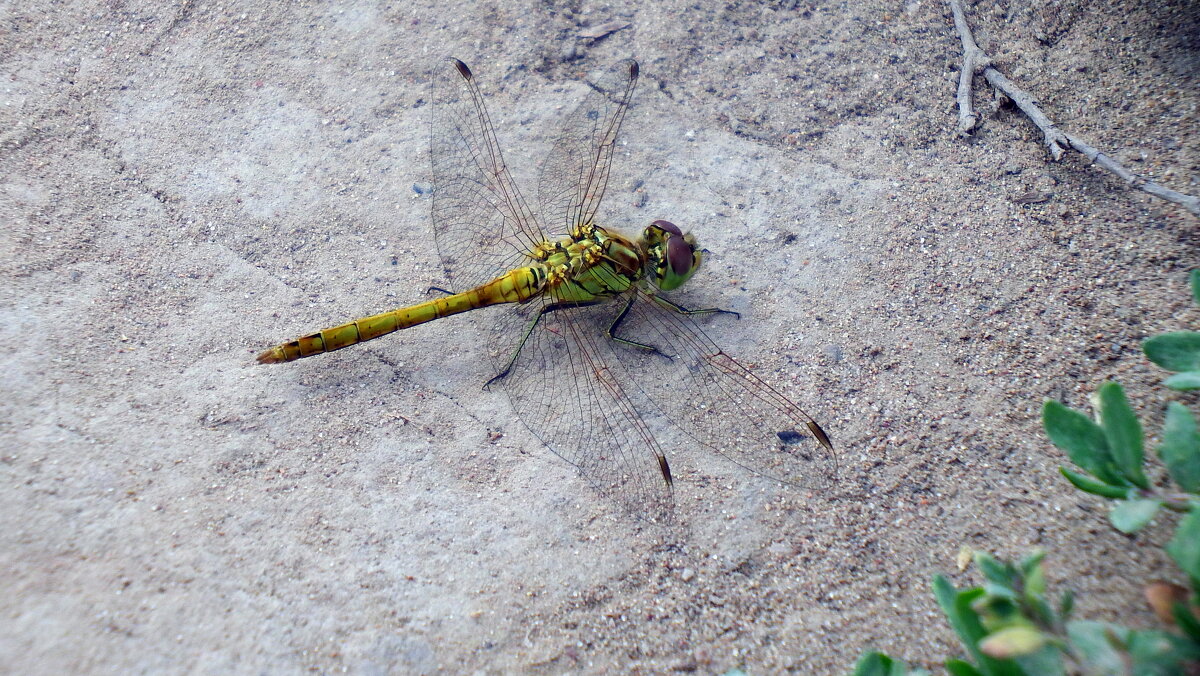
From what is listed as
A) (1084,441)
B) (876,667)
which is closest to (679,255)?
(1084,441)

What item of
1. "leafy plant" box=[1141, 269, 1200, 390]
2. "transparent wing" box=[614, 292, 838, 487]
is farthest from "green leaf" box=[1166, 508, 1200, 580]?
"transparent wing" box=[614, 292, 838, 487]

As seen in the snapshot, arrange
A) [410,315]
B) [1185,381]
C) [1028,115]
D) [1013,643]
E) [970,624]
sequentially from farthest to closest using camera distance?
[1028,115] → [410,315] → [1185,381] → [970,624] → [1013,643]

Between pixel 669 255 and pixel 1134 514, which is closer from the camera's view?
pixel 1134 514

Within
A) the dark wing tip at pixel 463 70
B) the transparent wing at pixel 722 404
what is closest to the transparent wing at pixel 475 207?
the dark wing tip at pixel 463 70

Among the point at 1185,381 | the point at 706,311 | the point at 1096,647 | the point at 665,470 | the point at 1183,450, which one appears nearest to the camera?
the point at 1096,647

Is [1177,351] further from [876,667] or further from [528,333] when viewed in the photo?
[528,333]

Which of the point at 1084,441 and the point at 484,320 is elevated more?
the point at 1084,441
